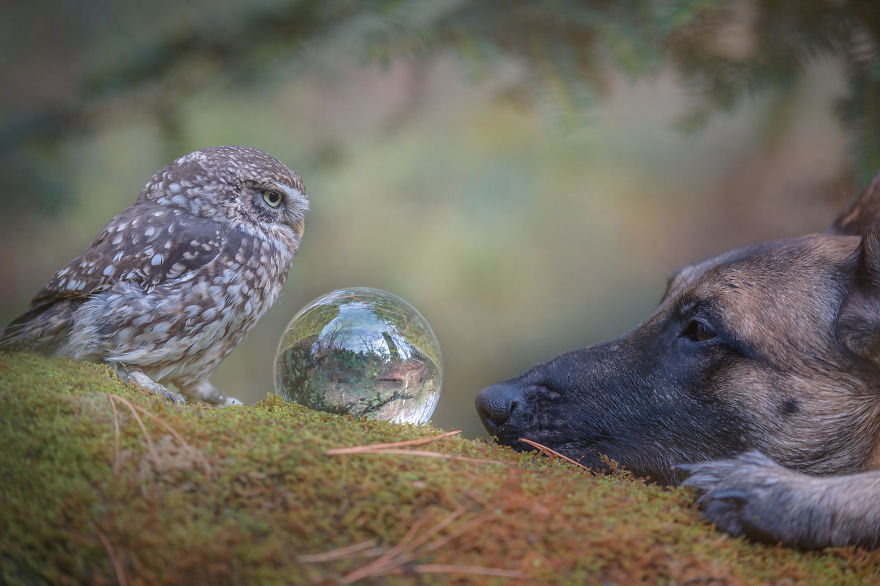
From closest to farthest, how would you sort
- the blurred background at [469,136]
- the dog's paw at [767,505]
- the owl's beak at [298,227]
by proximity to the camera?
the dog's paw at [767,505]
the owl's beak at [298,227]
the blurred background at [469,136]

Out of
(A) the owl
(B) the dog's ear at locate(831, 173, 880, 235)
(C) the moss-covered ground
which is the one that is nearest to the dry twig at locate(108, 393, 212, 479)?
(C) the moss-covered ground

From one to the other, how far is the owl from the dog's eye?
173 centimetres

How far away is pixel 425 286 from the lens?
5.94 meters

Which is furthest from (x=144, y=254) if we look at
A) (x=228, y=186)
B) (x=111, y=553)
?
(x=111, y=553)

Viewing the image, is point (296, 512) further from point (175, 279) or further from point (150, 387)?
point (175, 279)

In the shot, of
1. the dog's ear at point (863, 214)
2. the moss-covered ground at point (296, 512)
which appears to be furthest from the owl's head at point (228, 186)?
the dog's ear at point (863, 214)

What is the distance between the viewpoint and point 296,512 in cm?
155

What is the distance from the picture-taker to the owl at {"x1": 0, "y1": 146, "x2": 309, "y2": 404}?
2.34 metres

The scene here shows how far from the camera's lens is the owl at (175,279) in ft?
7.68

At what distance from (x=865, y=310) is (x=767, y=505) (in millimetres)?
1112

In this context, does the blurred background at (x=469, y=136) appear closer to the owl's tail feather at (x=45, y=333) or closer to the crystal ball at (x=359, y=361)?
the owl's tail feather at (x=45, y=333)

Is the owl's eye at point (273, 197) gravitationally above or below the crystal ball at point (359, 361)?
above

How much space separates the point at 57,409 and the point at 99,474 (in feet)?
1.22

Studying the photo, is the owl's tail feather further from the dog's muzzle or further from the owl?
the dog's muzzle
